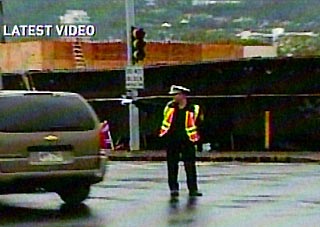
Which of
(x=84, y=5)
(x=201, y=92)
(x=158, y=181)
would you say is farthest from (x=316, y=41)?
(x=158, y=181)

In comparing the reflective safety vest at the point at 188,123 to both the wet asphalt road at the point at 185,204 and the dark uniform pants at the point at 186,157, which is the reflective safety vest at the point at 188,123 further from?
the wet asphalt road at the point at 185,204

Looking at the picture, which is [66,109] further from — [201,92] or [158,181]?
[201,92]

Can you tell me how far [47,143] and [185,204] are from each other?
87.8 inches

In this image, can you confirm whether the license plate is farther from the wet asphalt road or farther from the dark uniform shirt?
the dark uniform shirt

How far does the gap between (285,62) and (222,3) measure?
142 feet

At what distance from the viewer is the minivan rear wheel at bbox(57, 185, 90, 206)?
54.4 ft

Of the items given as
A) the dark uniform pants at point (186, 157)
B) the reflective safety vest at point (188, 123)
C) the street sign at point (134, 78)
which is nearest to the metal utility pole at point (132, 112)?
the street sign at point (134, 78)

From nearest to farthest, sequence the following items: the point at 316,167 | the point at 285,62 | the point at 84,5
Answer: the point at 316,167, the point at 285,62, the point at 84,5

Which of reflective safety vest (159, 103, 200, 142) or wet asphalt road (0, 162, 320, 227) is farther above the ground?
reflective safety vest (159, 103, 200, 142)

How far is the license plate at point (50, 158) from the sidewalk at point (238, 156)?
12161 mm

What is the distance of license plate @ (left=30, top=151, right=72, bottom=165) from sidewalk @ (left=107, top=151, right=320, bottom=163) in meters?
12.2

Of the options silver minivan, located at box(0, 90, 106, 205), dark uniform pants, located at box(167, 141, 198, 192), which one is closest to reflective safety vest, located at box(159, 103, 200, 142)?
dark uniform pants, located at box(167, 141, 198, 192)

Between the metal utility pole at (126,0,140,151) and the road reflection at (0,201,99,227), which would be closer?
the road reflection at (0,201,99,227)

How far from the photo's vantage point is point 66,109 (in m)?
16.2
